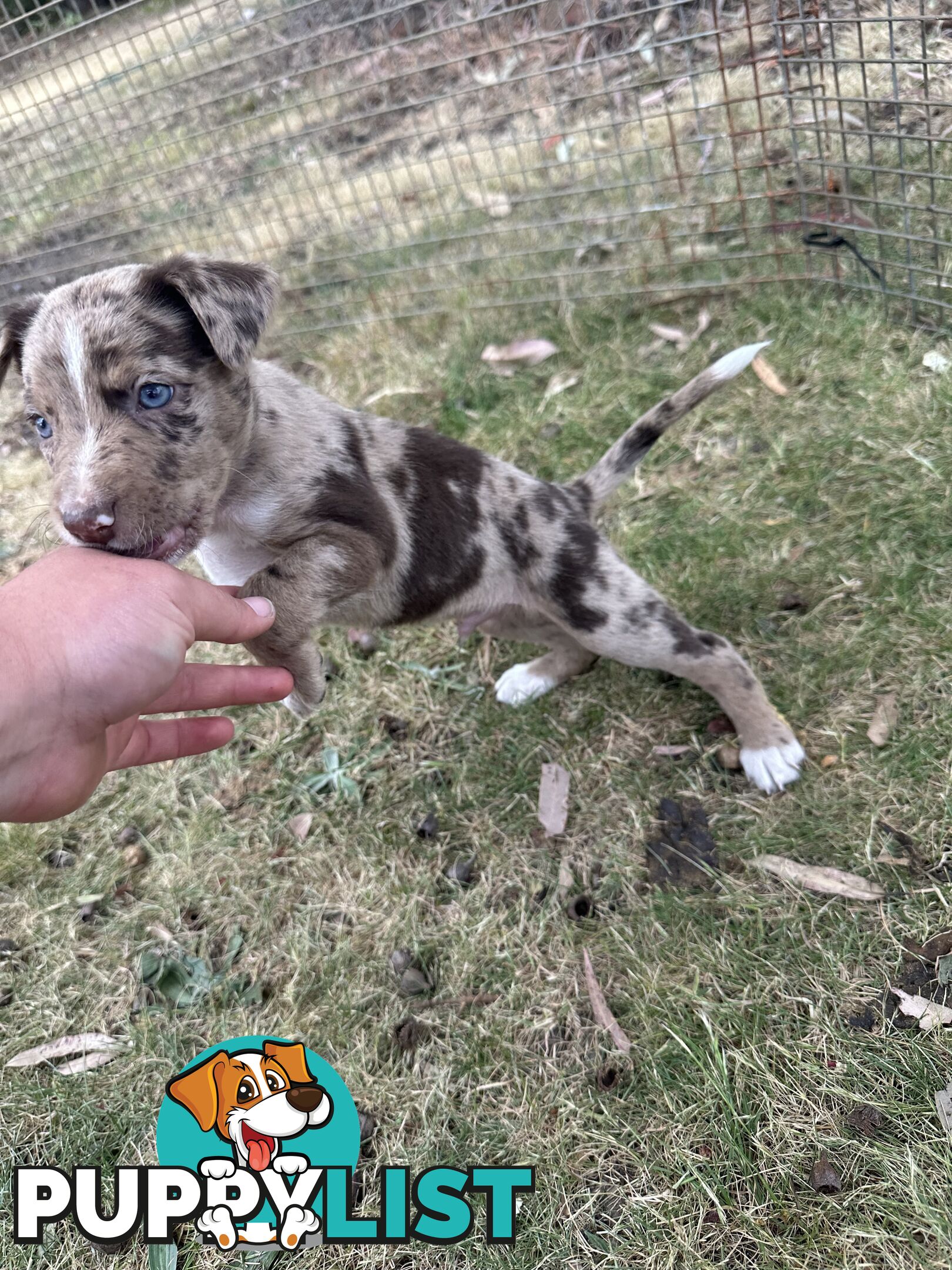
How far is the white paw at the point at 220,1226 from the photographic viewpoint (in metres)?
2.60

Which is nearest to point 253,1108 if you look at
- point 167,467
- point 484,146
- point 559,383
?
point 167,467

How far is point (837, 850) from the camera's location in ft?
10.2

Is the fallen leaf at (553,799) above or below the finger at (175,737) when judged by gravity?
below

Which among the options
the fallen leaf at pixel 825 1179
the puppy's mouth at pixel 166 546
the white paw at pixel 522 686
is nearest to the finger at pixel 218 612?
the puppy's mouth at pixel 166 546

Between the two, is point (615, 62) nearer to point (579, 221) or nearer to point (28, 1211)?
point (579, 221)

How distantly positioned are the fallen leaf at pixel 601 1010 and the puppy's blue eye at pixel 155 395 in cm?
225

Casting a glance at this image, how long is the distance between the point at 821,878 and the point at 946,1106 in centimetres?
77

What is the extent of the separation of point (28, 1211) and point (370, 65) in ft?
19.3

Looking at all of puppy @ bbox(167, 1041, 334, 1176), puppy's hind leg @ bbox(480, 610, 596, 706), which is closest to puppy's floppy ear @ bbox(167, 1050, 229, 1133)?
puppy @ bbox(167, 1041, 334, 1176)

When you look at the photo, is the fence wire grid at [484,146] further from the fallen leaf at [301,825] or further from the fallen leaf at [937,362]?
the fallen leaf at [301,825]

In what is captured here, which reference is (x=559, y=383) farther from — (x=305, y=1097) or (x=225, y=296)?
(x=305, y=1097)

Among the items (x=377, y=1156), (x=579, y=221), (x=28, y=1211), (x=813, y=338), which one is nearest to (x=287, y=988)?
(x=377, y=1156)

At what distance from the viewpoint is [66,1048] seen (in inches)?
128

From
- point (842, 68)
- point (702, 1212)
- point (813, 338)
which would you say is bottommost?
point (702, 1212)
